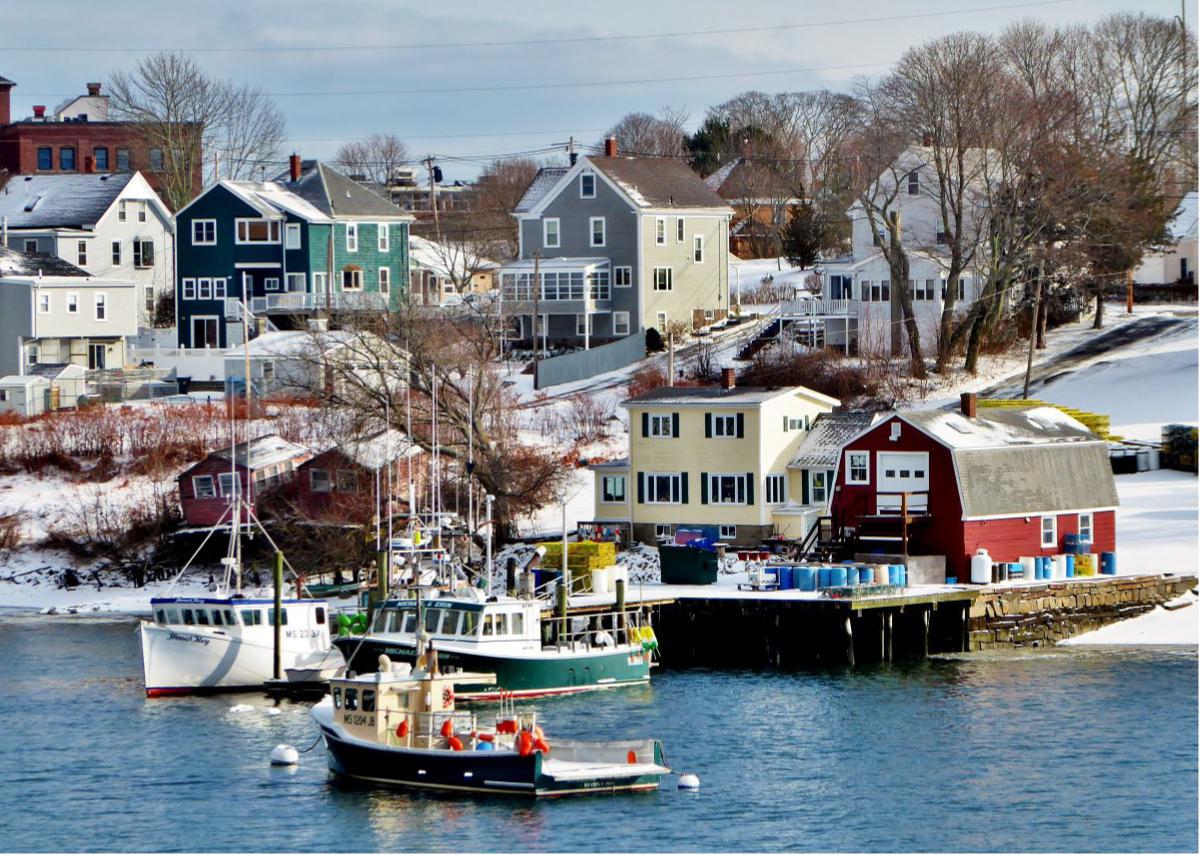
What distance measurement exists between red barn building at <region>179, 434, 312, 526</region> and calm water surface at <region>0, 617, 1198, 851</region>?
17371 millimetres

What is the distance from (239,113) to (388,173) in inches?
1735

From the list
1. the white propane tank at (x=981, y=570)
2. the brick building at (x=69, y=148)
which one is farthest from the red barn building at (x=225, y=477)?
the brick building at (x=69, y=148)

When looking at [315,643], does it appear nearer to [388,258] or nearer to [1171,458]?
[1171,458]

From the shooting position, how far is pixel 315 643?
56500mm

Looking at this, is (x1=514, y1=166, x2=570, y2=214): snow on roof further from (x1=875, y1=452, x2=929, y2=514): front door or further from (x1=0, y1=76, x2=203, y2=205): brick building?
(x1=875, y1=452, x2=929, y2=514): front door

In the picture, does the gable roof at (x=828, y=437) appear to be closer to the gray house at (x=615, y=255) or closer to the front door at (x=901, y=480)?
the front door at (x=901, y=480)

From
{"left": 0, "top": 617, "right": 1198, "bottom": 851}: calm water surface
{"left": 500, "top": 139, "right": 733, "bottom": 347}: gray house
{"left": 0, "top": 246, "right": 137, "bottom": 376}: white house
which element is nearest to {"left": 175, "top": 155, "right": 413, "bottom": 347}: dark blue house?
{"left": 0, "top": 246, "right": 137, "bottom": 376}: white house

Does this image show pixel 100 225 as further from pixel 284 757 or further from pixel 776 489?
pixel 284 757

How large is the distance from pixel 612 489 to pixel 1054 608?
1607 cm

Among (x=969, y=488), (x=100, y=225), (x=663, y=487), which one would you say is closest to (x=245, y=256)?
(x=100, y=225)

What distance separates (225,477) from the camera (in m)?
76.0

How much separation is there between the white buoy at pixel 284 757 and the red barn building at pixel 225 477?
29758 mm

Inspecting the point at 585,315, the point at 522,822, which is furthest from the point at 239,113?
the point at 522,822

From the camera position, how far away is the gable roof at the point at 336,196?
365 ft
